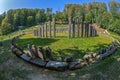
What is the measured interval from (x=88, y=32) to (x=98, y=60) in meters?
26.6

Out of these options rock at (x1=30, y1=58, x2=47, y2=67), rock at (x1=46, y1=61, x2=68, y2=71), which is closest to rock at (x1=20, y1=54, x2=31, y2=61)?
rock at (x1=30, y1=58, x2=47, y2=67)

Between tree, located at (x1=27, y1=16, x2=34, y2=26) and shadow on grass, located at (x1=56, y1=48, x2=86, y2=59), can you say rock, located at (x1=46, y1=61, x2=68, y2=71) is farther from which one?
tree, located at (x1=27, y1=16, x2=34, y2=26)

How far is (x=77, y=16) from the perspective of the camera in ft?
348

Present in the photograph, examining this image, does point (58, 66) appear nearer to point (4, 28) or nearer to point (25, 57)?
point (25, 57)

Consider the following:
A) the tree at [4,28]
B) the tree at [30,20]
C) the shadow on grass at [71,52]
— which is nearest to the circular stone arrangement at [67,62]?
the shadow on grass at [71,52]

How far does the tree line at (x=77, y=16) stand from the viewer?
288 feet

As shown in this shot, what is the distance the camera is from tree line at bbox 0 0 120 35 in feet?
288

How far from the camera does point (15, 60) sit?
1900cm

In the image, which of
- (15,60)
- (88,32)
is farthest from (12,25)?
(15,60)

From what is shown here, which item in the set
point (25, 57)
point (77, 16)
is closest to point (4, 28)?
point (77, 16)

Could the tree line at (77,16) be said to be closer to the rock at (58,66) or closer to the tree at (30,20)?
Answer: the tree at (30,20)

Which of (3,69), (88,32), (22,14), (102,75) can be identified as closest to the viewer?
(102,75)

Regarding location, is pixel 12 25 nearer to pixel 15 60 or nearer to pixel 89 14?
pixel 89 14

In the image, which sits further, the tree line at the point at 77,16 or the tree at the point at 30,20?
the tree at the point at 30,20
